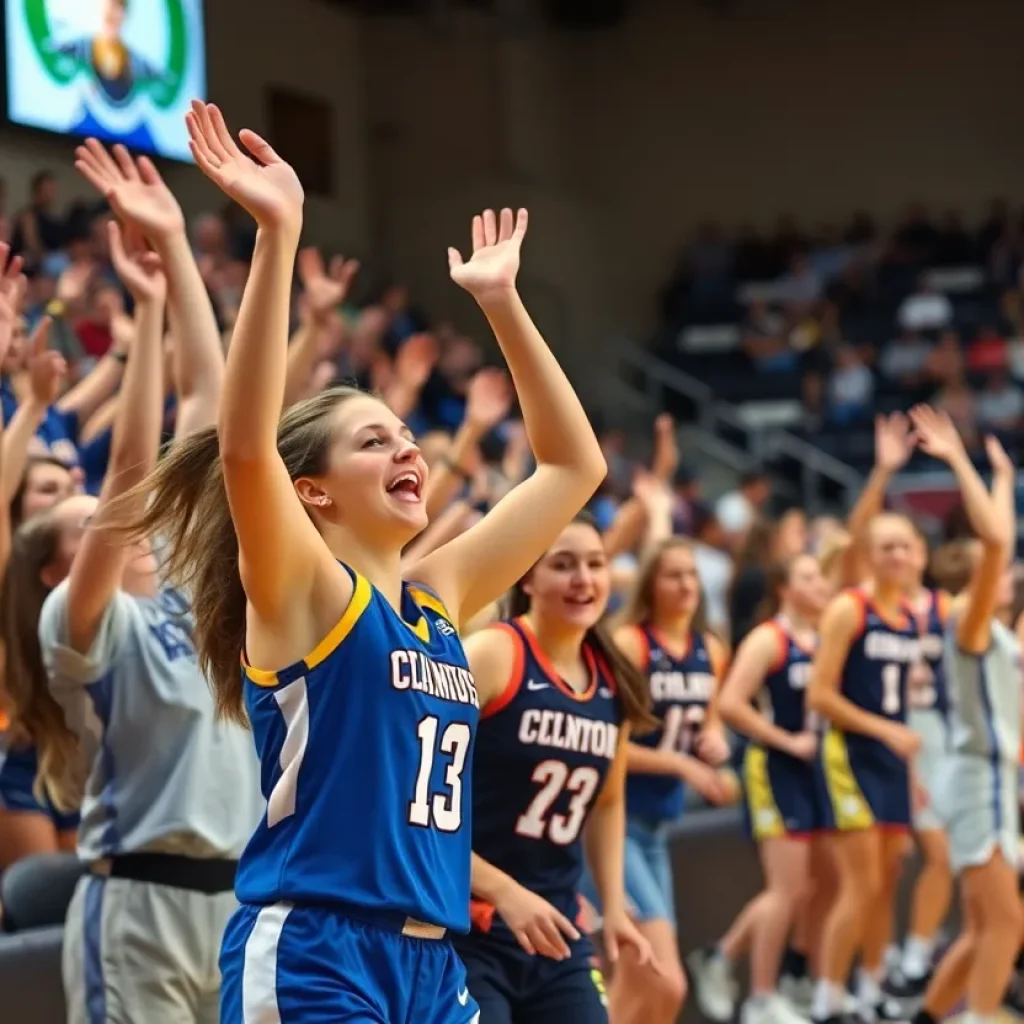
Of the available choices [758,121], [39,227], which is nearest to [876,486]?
[39,227]

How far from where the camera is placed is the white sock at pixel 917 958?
24.3ft

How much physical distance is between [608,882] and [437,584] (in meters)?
1.44

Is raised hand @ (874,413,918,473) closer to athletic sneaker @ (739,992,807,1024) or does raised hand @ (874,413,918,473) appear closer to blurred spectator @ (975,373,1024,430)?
athletic sneaker @ (739,992,807,1024)

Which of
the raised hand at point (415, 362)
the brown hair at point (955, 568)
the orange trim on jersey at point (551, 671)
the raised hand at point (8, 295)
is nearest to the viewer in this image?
the raised hand at point (8, 295)

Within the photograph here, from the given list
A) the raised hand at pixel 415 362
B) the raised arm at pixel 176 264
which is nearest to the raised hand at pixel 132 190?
the raised arm at pixel 176 264

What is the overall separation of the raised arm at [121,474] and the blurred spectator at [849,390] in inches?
463

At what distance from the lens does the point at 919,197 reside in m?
18.2

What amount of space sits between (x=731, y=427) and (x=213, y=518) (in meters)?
13.3

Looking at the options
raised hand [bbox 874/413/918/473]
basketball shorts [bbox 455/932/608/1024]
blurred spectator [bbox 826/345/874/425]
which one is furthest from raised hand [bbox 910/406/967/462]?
blurred spectator [bbox 826/345/874/425]

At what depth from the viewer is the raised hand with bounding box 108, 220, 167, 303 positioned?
3.92 meters

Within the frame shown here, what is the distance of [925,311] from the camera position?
16.2 meters

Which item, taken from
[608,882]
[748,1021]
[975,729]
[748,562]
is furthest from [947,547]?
[608,882]

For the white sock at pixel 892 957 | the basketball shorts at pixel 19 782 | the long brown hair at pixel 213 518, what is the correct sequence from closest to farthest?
the long brown hair at pixel 213 518 → the basketball shorts at pixel 19 782 → the white sock at pixel 892 957

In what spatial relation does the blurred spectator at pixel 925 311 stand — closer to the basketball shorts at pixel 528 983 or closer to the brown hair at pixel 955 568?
the brown hair at pixel 955 568
